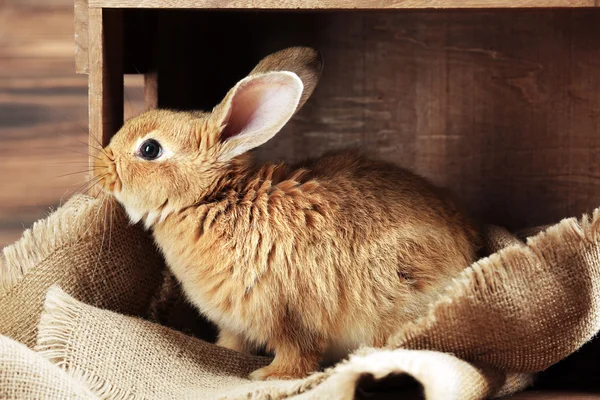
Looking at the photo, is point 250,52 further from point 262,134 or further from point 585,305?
point 585,305

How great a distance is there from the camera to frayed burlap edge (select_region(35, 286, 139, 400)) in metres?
1.33

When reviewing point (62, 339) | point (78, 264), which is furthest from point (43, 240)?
point (62, 339)

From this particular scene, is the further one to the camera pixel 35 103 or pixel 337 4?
pixel 35 103

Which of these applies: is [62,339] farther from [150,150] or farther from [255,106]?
[255,106]

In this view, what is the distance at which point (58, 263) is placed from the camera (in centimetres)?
151

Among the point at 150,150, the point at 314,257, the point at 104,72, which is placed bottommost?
the point at 314,257

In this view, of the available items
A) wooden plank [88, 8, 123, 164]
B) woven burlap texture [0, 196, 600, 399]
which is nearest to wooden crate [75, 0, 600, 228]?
wooden plank [88, 8, 123, 164]

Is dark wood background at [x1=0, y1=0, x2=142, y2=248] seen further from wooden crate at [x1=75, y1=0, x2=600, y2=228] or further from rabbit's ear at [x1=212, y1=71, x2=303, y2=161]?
rabbit's ear at [x1=212, y1=71, x2=303, y2=161]

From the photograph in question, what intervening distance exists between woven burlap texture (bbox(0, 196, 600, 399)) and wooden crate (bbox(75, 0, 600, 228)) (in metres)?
0.47

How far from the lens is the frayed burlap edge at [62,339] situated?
4.38 feet

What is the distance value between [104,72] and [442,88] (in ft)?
2.48

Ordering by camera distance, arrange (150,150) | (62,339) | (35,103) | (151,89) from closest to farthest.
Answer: (62,339) < (150,150) < (151,89) < (35,103)

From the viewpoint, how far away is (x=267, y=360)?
5.10ft

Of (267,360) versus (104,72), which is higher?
(104,72)
